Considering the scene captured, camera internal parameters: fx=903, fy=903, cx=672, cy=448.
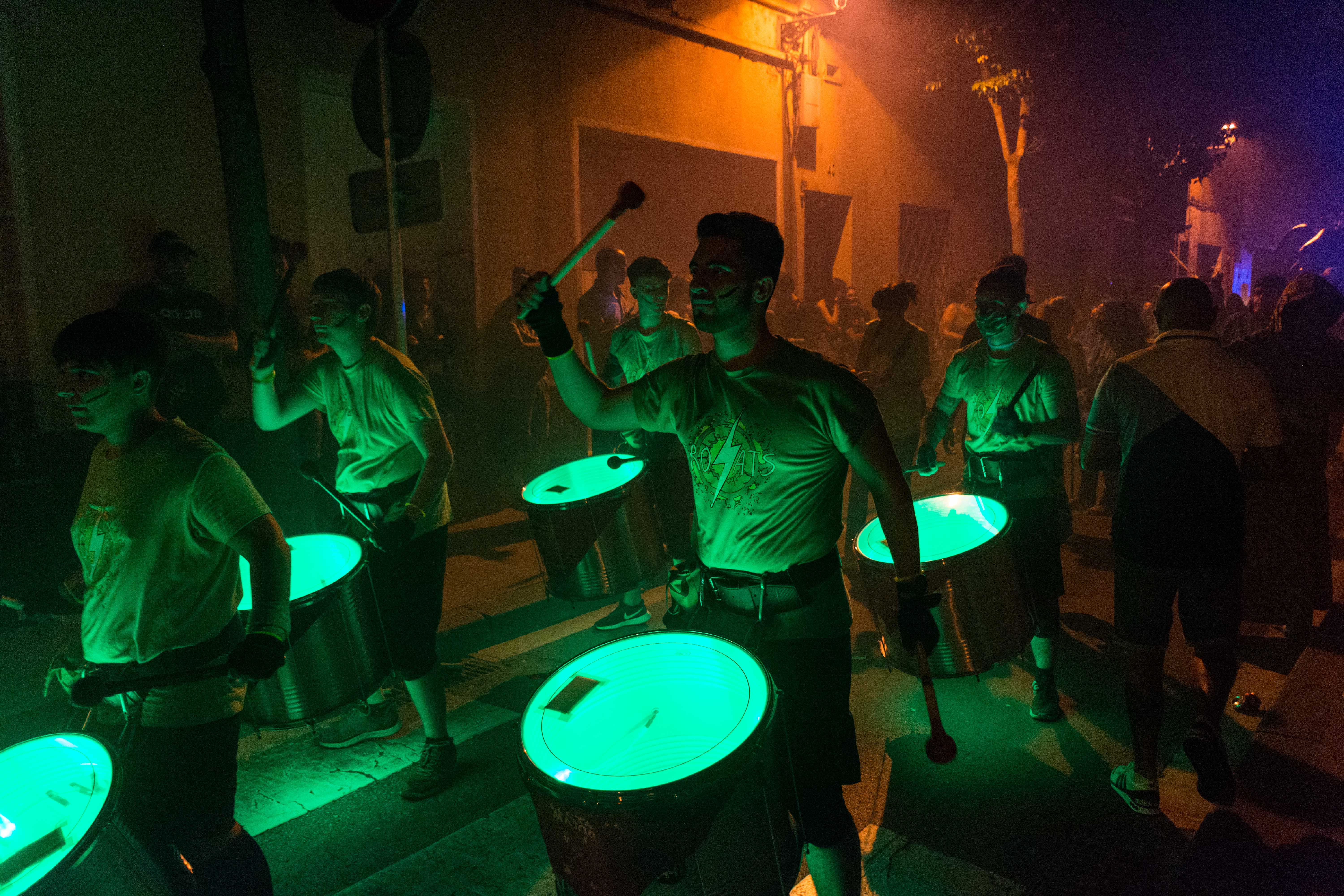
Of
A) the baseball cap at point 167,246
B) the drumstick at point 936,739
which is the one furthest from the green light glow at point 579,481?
the baseball cap at point 167,246

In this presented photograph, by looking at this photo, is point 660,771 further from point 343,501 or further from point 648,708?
point 343,501

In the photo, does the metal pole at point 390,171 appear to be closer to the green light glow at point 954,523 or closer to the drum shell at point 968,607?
the green light glow at point 954,523

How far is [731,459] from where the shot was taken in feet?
8.34

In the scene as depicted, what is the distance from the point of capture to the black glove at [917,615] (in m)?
2.36

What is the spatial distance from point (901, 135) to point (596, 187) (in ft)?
26.1

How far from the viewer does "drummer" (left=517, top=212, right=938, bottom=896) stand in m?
2.43

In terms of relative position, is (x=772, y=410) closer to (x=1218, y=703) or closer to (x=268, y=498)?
(x=1218, y=703)

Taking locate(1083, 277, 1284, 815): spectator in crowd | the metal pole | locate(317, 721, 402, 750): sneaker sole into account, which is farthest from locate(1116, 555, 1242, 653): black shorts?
the metal pole

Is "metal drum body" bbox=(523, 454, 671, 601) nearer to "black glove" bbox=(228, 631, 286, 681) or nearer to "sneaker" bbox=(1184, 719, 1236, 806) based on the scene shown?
"black glove" bbox=(228, 631, 286, 681)

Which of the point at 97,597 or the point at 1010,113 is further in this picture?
the point at 1010,113

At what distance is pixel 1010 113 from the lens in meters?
18.6

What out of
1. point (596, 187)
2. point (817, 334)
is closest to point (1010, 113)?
point (817, 334)

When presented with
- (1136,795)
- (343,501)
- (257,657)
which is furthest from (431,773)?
(1136,795)

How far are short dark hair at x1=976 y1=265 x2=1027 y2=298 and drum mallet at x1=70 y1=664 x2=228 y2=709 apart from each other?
3.38 m
